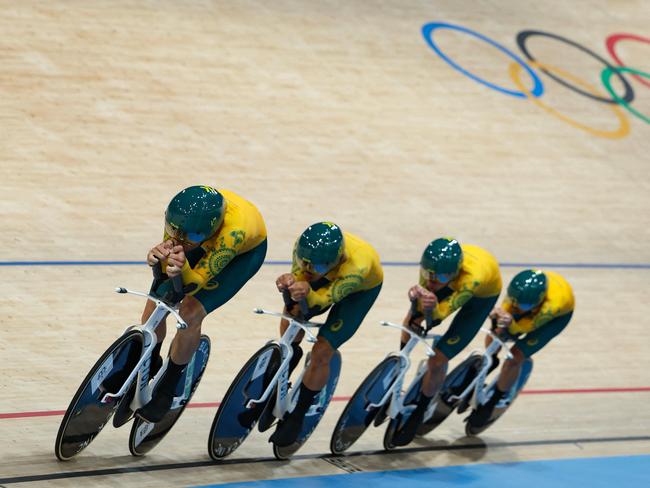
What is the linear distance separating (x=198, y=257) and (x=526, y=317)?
6.57 ft

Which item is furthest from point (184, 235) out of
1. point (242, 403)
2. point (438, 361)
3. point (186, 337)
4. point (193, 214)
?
point (438, 361)

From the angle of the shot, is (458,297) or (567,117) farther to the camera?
(567,117)

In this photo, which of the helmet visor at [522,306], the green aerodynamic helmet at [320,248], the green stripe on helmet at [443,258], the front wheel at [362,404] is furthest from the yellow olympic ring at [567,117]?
the green aerodynamic helmet at [320,248]

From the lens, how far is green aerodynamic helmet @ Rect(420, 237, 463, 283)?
15.4 feet

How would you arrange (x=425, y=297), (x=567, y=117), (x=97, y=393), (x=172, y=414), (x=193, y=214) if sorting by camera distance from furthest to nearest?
(x=567, y=117) < (x=425, y=297) < (x=172, y=414) < (x=97, y=393) < (x=193, y=214)

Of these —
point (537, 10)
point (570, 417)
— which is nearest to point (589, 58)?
point (537, 10)

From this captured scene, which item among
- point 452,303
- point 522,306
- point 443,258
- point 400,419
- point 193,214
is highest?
point 193,214

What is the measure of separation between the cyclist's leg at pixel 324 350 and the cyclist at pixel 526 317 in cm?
105

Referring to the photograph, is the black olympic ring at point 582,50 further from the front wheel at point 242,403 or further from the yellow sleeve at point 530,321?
the front wheel at point 242,403

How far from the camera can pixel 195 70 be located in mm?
9094

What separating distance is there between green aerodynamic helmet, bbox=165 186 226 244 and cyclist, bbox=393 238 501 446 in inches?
45.5

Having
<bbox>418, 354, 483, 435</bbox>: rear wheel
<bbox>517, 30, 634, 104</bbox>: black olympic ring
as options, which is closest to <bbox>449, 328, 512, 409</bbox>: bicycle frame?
<bbox>418, 354, 483, 435</bbox>: rear wheel

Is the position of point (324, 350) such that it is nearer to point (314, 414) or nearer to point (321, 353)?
point (321, 353)

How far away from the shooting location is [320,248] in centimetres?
424
